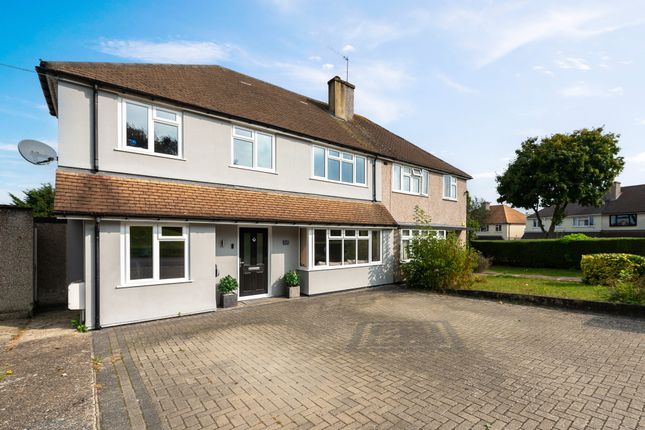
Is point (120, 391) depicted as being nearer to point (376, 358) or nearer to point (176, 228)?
point (376, 358)

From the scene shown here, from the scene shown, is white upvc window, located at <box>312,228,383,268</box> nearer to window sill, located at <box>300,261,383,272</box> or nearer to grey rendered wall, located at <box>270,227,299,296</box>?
window sill, located at <box>300,261,383,272</box>

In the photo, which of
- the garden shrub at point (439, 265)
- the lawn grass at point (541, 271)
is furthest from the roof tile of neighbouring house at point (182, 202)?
the lawn grass at point (541, 271)

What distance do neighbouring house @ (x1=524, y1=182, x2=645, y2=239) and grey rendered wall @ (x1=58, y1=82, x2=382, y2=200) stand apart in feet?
119

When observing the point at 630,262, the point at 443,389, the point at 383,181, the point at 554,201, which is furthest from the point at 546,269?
the point at 443,389

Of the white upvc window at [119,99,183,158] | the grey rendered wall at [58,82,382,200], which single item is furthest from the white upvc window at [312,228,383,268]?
the white upvc window at [119,99,183,158]

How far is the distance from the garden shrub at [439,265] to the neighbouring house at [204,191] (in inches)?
53.2

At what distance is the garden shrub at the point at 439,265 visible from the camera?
1217cm

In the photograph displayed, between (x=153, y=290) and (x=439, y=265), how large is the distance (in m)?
9.93

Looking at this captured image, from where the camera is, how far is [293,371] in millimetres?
5062

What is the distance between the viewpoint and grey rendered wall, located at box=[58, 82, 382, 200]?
747 centimetres

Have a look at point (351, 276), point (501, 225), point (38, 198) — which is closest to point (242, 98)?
point (351, 276)

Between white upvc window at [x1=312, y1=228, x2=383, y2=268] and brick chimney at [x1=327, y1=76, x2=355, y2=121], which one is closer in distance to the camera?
white upvc window at [x1=312, y1=228, x2=383, y2=268]

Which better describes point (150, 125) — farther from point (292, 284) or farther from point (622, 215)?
point (622, 215)

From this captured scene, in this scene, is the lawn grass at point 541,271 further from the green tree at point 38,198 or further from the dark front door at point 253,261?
the green tree at point 38,198
